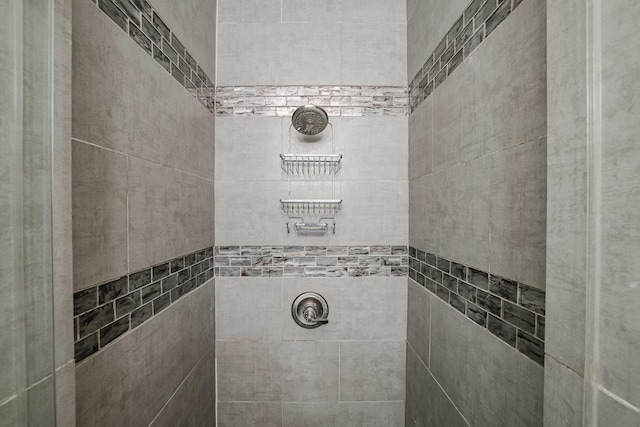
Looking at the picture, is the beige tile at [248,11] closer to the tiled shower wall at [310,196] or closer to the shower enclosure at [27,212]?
the tiled shower wall at [310,196]

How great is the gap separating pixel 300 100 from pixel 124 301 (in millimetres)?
1206

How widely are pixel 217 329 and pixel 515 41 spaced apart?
67.5 inches

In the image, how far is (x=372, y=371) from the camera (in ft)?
5.03

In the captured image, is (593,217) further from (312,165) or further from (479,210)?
(312,165)

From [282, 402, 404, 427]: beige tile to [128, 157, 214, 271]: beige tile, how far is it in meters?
1.02

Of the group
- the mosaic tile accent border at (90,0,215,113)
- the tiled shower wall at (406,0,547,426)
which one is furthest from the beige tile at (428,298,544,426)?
the mosaic tile accent border at (90,0,215,113)

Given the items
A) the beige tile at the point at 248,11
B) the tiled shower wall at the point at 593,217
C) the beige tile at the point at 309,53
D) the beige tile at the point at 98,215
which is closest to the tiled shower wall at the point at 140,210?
the beige tile at the point at 98,215

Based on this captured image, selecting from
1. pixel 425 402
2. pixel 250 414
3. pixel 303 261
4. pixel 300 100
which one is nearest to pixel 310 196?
pixel 303 261

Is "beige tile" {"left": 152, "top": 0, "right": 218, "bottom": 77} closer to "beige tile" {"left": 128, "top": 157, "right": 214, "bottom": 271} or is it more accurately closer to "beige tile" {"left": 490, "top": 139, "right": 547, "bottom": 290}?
"beige tile" {"left": 128, "top": 157, "right": 214, "bottom": 271}

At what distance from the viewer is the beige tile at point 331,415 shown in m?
1.52

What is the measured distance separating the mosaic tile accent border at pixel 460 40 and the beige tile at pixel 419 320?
3.04 ft

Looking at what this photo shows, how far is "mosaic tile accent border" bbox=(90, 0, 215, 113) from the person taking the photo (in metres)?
0.79

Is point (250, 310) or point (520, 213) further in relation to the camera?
point (250, 310)

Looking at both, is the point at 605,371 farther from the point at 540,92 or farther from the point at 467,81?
Answer: the point at 467,81
